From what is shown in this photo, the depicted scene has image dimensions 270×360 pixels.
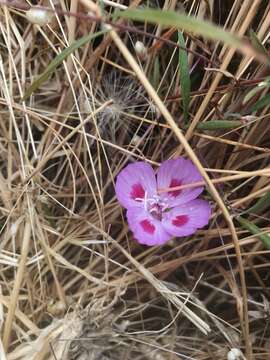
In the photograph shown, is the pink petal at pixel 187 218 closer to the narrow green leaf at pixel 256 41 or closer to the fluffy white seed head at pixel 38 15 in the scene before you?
the narrow green leaf at pixel 256 41

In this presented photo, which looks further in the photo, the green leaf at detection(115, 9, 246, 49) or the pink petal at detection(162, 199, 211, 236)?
the pink petal at detection(162, 199, 211, 236)

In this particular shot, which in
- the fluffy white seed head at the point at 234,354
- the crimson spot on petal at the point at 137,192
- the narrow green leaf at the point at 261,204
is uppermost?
the narrow green leaf at the point at 261,204

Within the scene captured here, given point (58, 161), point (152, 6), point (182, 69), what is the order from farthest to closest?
point (58, 161) → point (152, 6) → point (182, 69)

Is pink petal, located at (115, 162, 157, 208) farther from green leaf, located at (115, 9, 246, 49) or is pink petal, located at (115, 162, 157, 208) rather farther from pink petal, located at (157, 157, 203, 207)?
green leaf, located at (115, 9, 246, 49)

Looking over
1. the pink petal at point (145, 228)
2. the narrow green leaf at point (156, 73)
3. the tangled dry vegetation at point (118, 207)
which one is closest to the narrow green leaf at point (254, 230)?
the tangled dry vegetation at point (118, 207)

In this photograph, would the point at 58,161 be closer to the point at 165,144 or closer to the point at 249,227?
the point at 165,144

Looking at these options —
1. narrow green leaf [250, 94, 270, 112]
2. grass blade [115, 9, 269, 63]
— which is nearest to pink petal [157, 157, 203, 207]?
narrow green leaf [250, 94, 270, 112]

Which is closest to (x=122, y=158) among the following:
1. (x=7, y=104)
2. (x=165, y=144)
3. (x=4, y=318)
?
(x=165, y=144)
